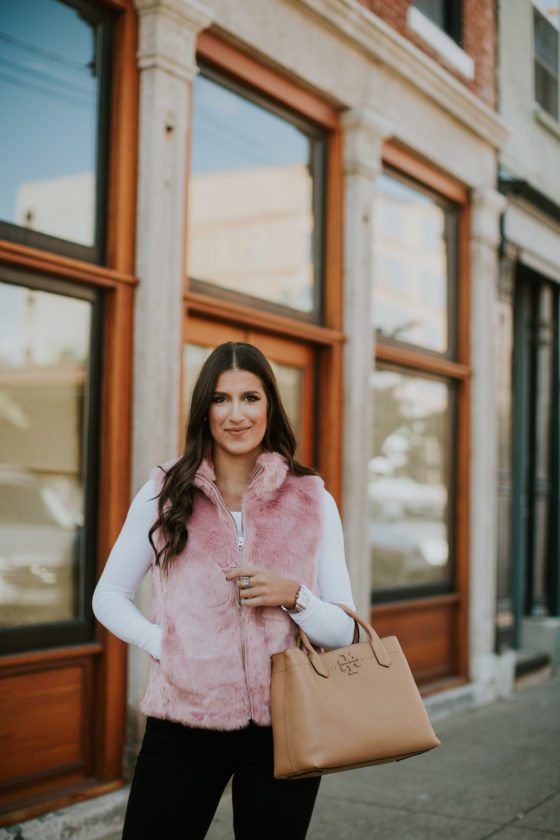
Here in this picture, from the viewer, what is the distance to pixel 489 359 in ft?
28.4

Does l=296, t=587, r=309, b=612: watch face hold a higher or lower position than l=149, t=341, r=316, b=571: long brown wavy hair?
lower

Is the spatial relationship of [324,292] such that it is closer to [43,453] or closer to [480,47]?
[43,453]

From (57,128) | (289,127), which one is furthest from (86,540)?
(289,127)

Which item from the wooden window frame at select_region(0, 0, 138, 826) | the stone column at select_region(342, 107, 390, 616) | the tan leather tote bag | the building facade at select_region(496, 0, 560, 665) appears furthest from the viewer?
the building facade at select_region(496, 0, 560, 665)

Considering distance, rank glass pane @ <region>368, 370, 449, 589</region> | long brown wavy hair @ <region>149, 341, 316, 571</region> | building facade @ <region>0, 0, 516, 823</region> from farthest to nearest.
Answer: glass pane @ <region>368, 370, 449, 589</region>
building facade @ <region>0, 0, 516, 823</region>
long brown wavy hair @ <region>149, 341, 316, 571</region>

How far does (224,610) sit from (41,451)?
260cm

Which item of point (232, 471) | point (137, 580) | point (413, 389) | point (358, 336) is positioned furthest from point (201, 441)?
point (413, 389)

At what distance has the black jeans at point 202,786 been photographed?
250cm

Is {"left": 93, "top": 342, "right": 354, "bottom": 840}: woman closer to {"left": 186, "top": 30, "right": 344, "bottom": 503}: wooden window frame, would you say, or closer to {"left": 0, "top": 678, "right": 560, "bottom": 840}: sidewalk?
{"left": 0, "top": 678, "right": 560, "bottom": 840}: sidewalk

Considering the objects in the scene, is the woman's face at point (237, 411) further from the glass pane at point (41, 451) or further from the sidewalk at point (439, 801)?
the sidewalk at point (439, 801)

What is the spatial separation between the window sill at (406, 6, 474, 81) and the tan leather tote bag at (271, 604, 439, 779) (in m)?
6.38

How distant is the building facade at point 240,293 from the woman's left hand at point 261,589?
7.94 feet

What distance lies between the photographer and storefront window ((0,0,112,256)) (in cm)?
478

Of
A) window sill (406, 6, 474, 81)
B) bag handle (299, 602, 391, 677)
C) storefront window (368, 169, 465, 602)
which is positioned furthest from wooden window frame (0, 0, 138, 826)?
window sill (406, 6, 474, 81)
